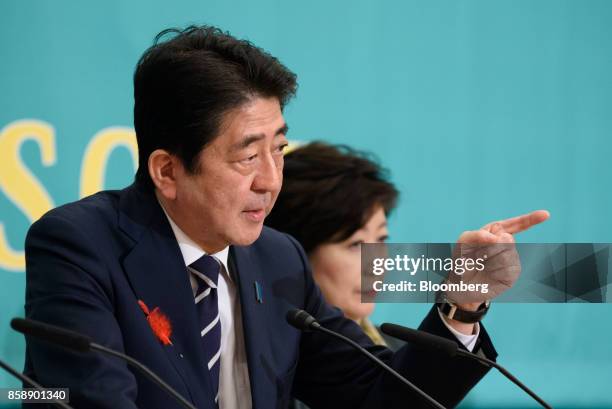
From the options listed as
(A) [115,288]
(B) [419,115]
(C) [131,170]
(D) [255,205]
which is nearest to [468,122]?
(B) [419,115]

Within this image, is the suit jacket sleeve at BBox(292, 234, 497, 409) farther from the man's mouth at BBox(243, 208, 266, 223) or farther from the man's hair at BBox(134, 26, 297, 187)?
the man's hair at BBox(134, 26, 297, 187)

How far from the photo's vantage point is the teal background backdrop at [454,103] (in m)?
2.99

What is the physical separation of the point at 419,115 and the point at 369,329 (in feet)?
2.52

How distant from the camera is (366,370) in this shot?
204 cm

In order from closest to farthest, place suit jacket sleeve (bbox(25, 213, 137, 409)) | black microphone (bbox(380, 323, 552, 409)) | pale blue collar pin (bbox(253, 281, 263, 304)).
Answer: suit jacket sleeve (bbox(25, 213, 137, 409))
black microphone (bbox(380, 323, 552, 409))
pale blue collar pin (bbox(253, 281, 263, 304))

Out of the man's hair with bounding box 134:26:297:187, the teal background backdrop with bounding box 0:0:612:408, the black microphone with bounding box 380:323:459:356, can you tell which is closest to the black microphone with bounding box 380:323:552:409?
the black microphone with bounding box 380:323:459:356

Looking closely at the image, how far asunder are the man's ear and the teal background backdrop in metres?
1.15

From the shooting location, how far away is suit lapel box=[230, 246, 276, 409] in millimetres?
1862

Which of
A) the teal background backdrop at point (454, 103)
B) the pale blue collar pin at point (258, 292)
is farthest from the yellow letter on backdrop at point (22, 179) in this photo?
the pale blue collar pin at point (258, 292)

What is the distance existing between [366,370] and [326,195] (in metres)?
0.97

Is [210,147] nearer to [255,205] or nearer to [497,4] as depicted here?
[255,205]

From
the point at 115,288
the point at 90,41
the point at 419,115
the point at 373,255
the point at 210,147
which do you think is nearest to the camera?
the point at 115,288

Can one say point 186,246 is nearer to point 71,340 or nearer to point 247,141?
point 247,141

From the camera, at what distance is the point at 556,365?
3.24 metres
